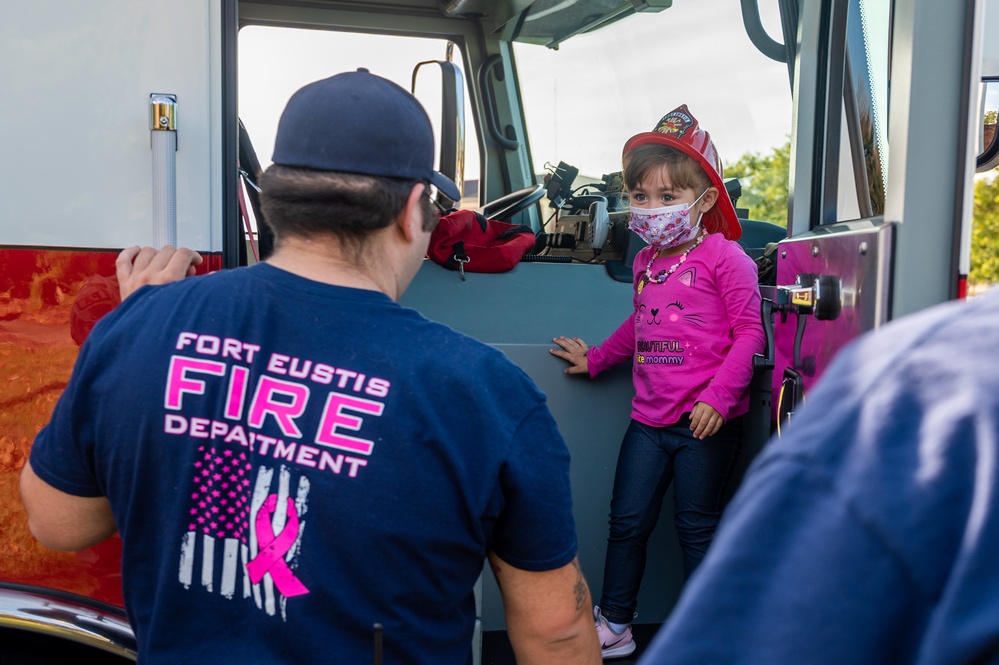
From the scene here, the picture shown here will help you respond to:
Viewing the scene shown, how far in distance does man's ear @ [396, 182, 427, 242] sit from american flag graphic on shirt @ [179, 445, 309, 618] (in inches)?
13.2

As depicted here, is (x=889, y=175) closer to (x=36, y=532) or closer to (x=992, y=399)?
(x=992, y=399)

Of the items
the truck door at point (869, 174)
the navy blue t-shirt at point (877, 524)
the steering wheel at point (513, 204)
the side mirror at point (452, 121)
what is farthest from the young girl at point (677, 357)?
the navy blue t-shirt at point (877, 524)

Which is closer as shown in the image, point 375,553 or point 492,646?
point 375,553

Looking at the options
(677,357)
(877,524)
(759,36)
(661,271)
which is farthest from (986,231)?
(877,524)

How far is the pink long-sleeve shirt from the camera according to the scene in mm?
2223

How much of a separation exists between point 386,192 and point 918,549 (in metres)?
0.88

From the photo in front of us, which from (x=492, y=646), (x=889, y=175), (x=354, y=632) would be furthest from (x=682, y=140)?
(x=354, y=632)

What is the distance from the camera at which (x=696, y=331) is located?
90.0 inches

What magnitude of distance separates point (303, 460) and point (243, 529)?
120mm

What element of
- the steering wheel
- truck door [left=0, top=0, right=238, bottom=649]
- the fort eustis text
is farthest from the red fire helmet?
the fort eustis text

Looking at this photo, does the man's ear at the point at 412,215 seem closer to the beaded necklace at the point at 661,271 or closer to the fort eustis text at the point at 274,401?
the fort eustis text at the point at 274,401

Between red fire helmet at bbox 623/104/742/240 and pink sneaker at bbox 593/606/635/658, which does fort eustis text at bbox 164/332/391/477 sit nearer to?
pink sneaker at bbox 593/606/635/658

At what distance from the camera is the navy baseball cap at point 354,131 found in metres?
1.14

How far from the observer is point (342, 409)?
1082mm
